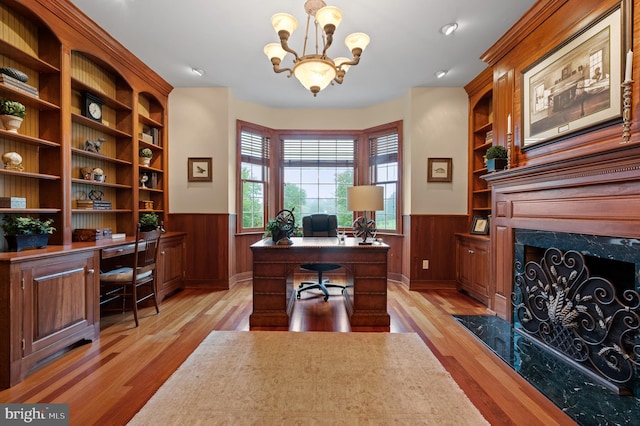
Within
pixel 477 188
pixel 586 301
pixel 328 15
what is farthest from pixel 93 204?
pixel 477 188

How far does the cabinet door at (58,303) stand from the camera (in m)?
2.05

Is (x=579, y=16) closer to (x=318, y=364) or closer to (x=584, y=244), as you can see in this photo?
(x=584, y=244)

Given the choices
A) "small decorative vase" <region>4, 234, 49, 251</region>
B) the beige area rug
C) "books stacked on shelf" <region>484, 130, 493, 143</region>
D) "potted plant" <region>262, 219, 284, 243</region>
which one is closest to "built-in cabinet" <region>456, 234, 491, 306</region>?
"books stacked on shelf" <region>484, 130, 493, 143</region>

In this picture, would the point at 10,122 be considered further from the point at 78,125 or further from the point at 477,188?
the point at 477,188

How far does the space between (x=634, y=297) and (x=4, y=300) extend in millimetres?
3980

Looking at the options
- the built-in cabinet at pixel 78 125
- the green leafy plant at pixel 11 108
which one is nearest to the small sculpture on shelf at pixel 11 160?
the built-in cabinet at pixel 78 125

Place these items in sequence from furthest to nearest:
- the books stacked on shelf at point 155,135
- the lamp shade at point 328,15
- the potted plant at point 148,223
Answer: the books stacked on shelf at point 155,135 < the potted plant at point 148,223 < the lamp shade at point 328,15

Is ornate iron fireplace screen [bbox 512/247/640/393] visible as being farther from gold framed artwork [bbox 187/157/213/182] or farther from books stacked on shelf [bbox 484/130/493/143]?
gold framed artwork [bbox 187/157/213/182]

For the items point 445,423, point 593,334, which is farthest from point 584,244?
point 445,423

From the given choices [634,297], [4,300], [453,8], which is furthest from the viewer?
[453,8]

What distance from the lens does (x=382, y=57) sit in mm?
3416

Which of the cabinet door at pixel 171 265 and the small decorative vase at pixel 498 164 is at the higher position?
the small decorative vase at pixel 498 164

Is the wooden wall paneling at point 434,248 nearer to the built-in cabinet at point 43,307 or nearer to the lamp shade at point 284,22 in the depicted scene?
the lamp shade at point 284,22

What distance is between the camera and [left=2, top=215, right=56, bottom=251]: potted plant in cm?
219
